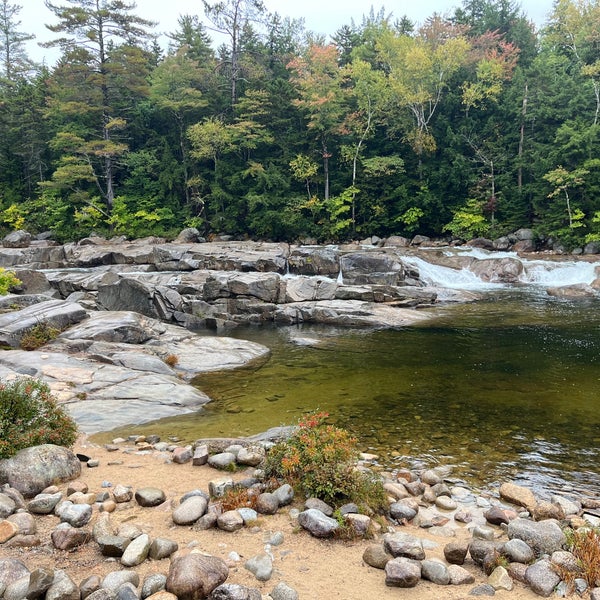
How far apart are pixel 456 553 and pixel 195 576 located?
223cm

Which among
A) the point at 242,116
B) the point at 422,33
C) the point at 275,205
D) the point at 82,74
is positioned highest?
the point at 422,33

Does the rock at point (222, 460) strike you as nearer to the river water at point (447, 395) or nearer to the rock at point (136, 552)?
the river water at point (447, 395)

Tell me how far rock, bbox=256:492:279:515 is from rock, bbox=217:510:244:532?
322mm

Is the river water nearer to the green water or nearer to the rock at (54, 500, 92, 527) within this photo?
the green water

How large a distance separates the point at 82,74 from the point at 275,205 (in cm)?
2021

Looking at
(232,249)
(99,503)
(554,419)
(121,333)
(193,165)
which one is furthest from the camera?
(193,165)

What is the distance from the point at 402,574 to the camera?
3523 millimetres

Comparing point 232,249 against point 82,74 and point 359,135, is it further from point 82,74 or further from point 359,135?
point 82,74

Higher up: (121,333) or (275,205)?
(275,205)

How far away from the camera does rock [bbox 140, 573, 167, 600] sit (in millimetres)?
3234

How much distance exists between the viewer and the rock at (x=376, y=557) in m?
3.80

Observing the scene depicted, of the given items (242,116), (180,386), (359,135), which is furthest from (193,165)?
(180,386)

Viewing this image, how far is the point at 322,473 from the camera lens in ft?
16.0

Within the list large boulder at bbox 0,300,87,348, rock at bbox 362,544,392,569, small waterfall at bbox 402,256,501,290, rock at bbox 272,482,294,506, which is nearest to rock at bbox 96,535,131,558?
rock at bbox 272,482,294,506
